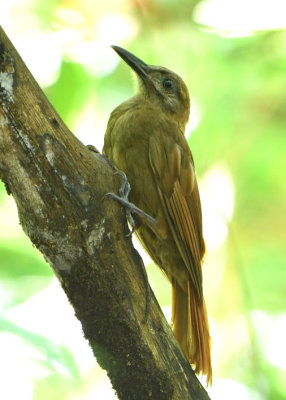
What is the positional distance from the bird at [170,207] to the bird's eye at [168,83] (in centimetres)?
45

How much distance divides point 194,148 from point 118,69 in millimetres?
672

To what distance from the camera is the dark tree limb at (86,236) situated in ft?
7.02

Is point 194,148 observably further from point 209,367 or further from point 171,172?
point 209,367

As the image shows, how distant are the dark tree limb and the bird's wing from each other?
1.78 ft

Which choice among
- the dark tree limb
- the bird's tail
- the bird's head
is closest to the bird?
the bird's tail

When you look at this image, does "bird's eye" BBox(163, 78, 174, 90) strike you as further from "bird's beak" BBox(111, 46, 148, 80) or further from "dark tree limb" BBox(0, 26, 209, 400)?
"dark tree limb" BBox(0, 26, 209, 400)

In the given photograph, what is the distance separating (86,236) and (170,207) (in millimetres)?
841

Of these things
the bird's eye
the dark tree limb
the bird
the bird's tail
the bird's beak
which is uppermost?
the bird's eye

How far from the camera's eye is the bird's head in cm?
358

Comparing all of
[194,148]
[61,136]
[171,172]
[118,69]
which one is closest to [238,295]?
[194,148]

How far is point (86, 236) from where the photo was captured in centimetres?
223

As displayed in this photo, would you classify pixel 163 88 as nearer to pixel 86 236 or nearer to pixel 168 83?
pixel 168 83

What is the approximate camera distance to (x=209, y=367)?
2879 mm

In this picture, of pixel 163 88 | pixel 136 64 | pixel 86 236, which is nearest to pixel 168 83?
pixel 163 88
